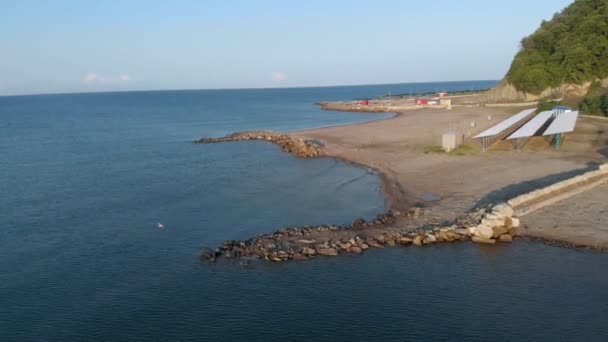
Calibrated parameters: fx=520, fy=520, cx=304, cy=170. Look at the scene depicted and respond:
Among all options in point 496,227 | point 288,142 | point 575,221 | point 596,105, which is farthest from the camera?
point 596,105

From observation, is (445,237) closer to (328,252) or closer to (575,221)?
(328,252)

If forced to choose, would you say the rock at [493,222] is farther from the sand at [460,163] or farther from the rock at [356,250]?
the rock at [356,250]

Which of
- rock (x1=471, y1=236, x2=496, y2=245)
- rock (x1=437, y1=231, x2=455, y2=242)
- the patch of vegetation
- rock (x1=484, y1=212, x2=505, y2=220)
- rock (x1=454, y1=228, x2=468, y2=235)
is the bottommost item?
rock (x1=471, y1=236, x2=496, y2=245)

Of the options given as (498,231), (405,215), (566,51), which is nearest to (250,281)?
(405,215)

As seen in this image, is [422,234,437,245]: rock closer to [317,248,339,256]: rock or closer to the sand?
the sand

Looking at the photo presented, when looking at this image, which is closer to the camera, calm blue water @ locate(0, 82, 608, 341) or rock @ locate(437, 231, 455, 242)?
calm blue water @ locate(0, 82, 608, 341)

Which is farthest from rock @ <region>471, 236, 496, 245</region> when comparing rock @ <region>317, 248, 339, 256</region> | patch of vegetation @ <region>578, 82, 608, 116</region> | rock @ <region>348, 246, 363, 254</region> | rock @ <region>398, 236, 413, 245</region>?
patch of vegetation @ <region>578, 82, 608, 116</region>
